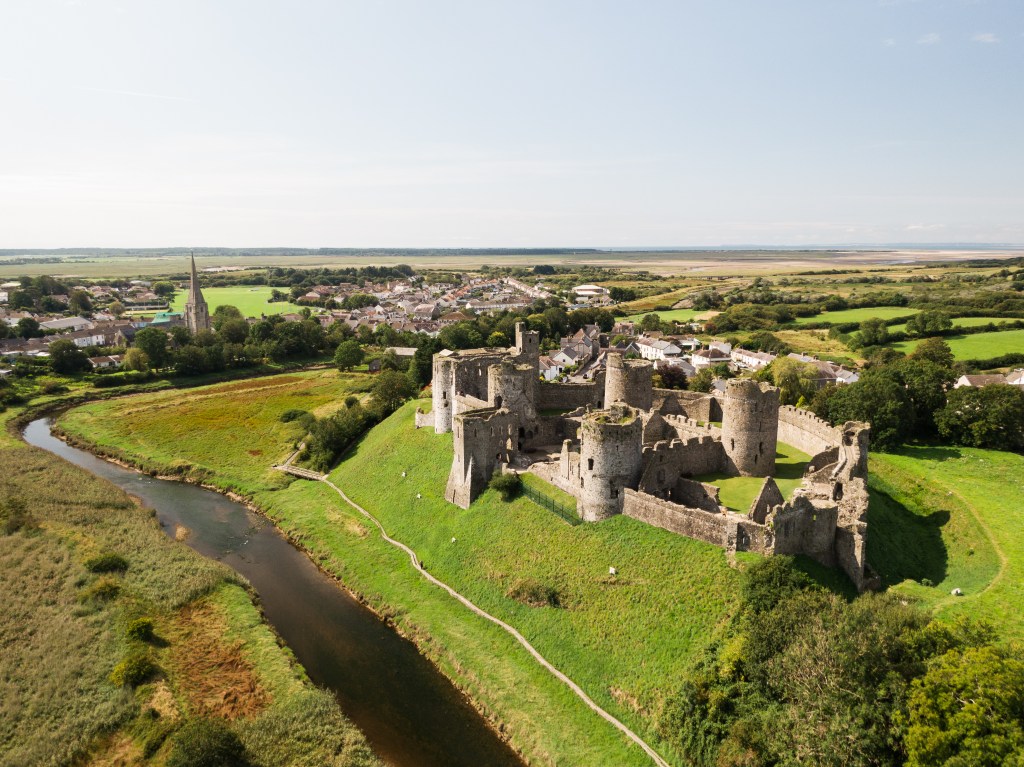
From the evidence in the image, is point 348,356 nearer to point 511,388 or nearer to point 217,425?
point 217,425

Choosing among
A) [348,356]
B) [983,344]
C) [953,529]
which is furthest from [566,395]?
[983,344]

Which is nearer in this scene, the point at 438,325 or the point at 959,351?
the point at 959,351

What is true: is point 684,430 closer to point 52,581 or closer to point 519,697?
point 519,697

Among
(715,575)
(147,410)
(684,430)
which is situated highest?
(684,430)

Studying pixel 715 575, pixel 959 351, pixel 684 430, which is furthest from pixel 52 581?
pixel 959 351

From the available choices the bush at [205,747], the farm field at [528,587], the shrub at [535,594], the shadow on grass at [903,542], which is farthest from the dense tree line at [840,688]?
the bush at [205,747]
